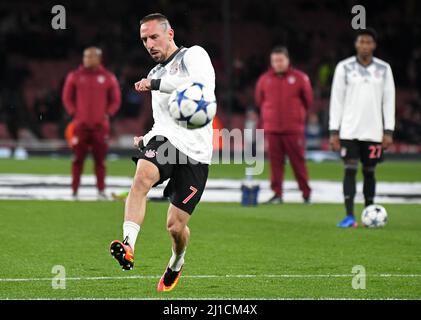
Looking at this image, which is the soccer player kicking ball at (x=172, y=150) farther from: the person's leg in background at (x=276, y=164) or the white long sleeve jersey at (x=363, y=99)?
the person's leg in background at (x=276, y=164)

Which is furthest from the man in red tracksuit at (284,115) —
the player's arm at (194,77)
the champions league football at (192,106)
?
the champions league football at (192,106)

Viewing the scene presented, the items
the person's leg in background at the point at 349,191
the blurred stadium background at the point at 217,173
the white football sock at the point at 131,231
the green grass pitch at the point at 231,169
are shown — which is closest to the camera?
the white football sock at the point at 131,231

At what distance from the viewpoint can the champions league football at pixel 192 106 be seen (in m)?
8.30

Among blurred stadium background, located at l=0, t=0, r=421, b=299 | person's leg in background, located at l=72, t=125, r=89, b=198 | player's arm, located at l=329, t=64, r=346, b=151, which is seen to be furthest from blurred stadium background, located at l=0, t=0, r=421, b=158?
player's arm, located at l=329, t=64, r=346, b=151

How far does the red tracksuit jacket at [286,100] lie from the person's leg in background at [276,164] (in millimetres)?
144

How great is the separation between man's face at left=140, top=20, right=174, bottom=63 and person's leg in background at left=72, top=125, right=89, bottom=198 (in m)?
8.50

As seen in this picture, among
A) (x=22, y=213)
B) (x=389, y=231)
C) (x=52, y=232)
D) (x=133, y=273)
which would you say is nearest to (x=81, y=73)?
(x=22, y=213)

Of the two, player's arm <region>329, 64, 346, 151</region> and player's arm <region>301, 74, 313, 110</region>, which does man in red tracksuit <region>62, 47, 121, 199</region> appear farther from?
player's arm <region>329, 64, 346, 151</region>

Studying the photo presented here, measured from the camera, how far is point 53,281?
358 inches

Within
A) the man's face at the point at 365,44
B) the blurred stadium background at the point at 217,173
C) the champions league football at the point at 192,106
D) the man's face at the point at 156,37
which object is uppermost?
the man's face at the point at 156,37

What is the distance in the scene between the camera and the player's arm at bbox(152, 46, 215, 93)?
8594 mm

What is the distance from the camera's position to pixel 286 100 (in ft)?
56.7

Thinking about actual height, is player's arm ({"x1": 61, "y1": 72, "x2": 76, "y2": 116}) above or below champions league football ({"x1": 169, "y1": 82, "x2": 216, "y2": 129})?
below
